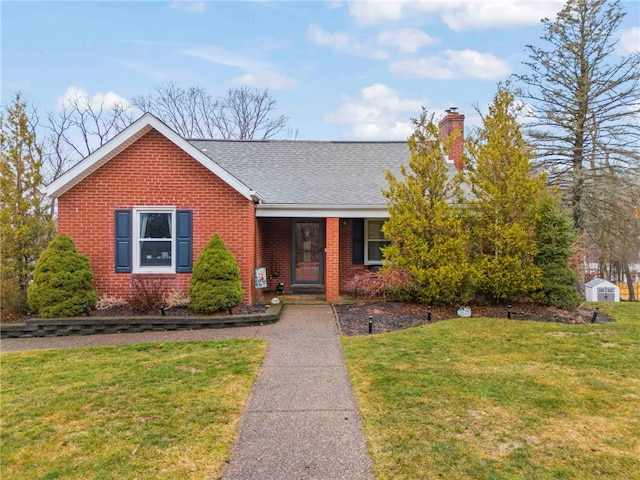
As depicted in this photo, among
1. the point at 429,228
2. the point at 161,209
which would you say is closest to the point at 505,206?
the point at 429,228

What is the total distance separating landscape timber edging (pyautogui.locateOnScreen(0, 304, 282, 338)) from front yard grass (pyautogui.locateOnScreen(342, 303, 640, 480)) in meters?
2.81

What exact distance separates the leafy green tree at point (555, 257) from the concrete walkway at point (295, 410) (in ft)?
18.1

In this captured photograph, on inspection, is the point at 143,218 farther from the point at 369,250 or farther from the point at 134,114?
the point at 134,114

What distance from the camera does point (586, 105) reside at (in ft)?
52.3

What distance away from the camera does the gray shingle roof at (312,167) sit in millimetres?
10891

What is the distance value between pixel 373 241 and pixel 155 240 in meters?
6.53

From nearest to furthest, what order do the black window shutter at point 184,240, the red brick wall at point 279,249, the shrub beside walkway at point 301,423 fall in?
the shrub beside walkway at point 301,423 < the black window shutter at point 184,240 < the red brick wall at point 279,249

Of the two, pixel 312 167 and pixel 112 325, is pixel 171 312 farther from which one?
pixel 312 167

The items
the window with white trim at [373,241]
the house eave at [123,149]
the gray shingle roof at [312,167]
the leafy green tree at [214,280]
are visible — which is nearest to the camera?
the leafy green tree at [214,280]

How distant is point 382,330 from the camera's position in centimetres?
783

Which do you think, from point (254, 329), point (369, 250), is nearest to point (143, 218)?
point (254, 329)

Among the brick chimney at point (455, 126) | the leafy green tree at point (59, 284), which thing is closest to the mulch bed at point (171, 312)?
the leafy green tree at point (59, 284)

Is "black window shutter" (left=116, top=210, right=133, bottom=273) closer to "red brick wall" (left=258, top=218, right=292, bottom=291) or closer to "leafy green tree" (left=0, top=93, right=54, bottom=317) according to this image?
"leafy green tree" (left=0, top=93, right=54, bottom=317)

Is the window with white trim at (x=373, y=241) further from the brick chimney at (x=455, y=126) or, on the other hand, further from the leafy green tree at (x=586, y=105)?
the leafy green tree at (x=586, y=105)
